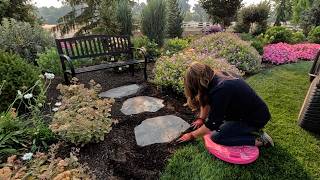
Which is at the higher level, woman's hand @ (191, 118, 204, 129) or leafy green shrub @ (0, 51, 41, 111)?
leafy green shrub @ (0, 51, 41, 111)

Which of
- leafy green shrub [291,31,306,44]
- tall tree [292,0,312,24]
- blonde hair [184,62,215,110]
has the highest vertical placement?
tall tree [292,0,312,24]

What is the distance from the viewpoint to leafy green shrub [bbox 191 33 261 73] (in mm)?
6711

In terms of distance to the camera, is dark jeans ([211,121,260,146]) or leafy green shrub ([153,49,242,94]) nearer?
dark jeans ([211,121,260,146])

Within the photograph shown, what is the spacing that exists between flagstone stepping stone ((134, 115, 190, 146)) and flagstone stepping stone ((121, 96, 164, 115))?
37 cm

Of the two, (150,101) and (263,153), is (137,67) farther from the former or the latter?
(263,153)

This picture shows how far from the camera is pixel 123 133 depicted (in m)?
3.61

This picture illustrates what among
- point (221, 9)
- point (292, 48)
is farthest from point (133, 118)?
point (221, 9)

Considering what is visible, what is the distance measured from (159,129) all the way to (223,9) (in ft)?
48.8

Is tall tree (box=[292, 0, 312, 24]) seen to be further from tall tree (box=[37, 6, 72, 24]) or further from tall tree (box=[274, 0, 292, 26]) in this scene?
tall tree (box=[37, 6, 72, 24])

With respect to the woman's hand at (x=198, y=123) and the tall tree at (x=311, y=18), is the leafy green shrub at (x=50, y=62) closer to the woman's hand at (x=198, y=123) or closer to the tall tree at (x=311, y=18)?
the woman's hand at (x=198, y=123)

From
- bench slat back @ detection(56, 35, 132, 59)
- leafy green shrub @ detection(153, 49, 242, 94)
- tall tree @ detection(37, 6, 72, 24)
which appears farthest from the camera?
tall tree @ detection(37, 6, 72, 24)

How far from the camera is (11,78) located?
4.06 meters

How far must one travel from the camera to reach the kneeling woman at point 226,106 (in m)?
2.75

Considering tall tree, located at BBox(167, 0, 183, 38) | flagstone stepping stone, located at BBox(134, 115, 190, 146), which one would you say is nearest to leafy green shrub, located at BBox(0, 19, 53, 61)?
flagstone stepping stone, located at BBox(134, 115, 190, 146)
